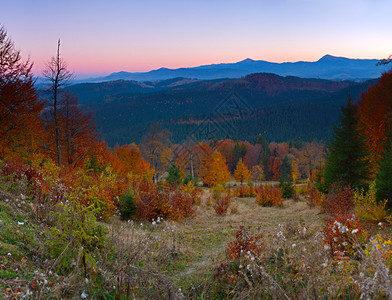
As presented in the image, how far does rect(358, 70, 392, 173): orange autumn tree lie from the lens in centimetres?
1618

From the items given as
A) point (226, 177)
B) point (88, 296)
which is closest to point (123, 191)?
point (88, 296)

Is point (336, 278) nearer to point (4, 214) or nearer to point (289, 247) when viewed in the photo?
point (289, 247)

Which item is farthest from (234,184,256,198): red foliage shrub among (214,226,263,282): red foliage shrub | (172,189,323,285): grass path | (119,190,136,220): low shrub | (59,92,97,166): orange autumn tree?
(214,226,263,282): red foliage shrub

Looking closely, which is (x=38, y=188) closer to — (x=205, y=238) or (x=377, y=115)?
(x=205, y=238)

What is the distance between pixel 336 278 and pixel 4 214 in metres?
5.73

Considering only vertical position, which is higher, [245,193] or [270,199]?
[270,199]

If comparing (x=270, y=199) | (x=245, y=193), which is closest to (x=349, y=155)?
(x=270, y=199)

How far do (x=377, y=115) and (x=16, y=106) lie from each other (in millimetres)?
21091

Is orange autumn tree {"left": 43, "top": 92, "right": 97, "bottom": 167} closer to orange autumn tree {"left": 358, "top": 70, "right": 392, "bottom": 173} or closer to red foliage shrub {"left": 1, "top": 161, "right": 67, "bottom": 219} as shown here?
red foliage shrub {"left": 1, "top": 161, "right": 67, "bottom": 219}

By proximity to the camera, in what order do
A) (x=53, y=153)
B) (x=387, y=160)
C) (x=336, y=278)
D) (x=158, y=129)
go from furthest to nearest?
(x=158, y=129), (x=53, y=153), (x=387, y=160), (x=336, y=278)

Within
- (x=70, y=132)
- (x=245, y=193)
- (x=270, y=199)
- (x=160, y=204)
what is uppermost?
(x=70, y=132)

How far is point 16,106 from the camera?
11.9 metres

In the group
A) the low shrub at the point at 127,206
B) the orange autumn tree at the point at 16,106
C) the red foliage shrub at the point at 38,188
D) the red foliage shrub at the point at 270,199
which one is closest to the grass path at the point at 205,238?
the low shrub at the point at 127,206

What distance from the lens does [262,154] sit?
2911 inches
